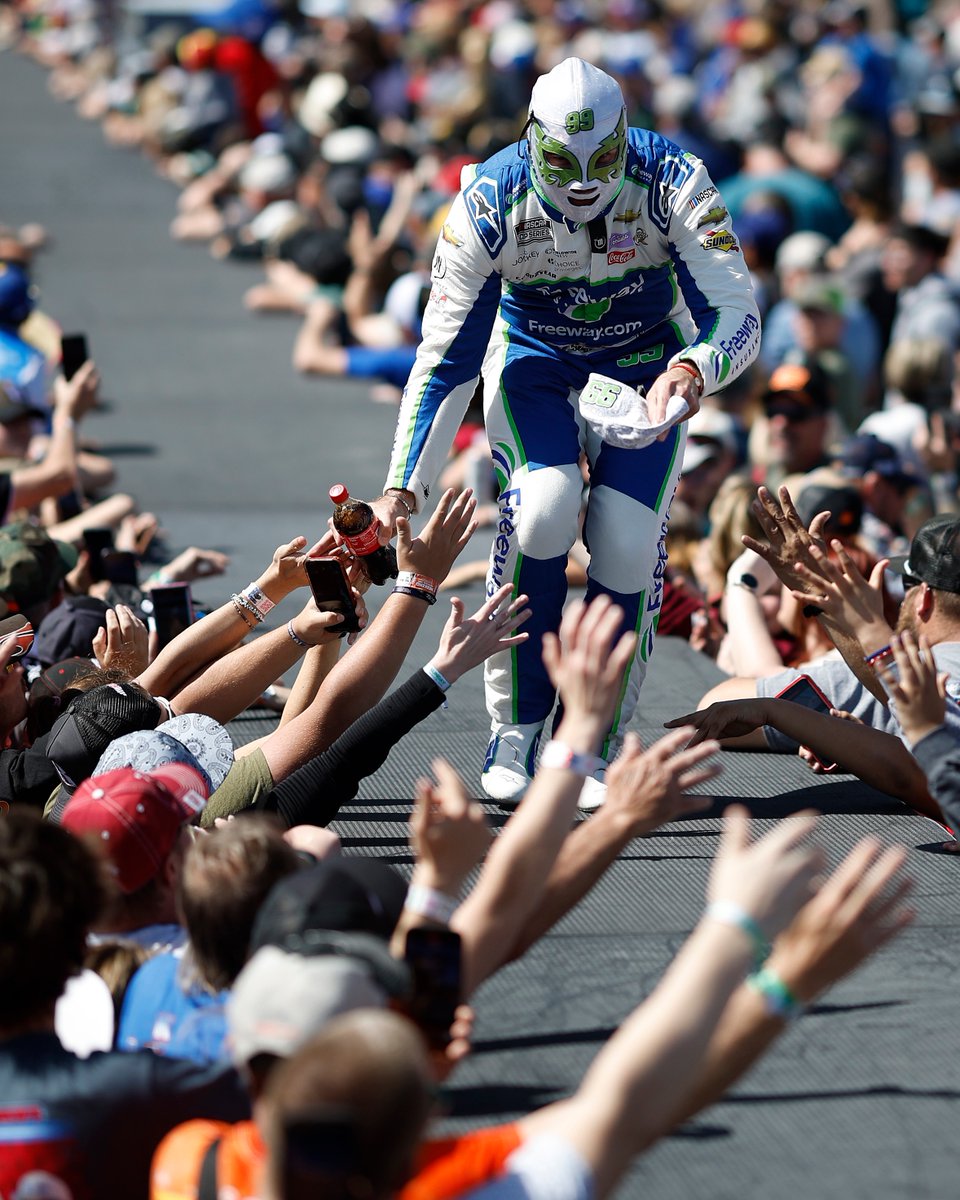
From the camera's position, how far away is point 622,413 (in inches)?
160

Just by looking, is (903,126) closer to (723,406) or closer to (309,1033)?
(723,406)

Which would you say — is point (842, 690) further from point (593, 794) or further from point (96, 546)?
point (96, 546)

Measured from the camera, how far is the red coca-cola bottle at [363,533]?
4.14 meters

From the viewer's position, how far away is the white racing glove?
404 cm

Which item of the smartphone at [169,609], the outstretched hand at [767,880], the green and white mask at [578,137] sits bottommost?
the smartphone at [169,609]

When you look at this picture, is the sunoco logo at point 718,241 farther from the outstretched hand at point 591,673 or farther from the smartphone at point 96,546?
the smartphone at point 96,546

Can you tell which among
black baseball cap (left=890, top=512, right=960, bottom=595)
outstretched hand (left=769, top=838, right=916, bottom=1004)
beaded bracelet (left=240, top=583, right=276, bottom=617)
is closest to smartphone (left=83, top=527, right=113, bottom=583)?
beaded bracelet (left=240, top=583, right=276, bottom=617)

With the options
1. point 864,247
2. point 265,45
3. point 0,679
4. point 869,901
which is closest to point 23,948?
point 869,901

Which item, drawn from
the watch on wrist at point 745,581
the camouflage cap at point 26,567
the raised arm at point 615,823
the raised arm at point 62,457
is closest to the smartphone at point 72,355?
the raised arm at point 62,457

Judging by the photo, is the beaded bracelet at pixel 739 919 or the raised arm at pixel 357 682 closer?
the beaded bracelet at pixel 739 919

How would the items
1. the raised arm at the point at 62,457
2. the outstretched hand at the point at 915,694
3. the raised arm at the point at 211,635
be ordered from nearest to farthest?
the outstretched hand at the point at 915,694, the raised arm at the point at 211,635, the raised arm at the point at 62,457

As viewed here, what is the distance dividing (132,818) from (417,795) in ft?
4.01

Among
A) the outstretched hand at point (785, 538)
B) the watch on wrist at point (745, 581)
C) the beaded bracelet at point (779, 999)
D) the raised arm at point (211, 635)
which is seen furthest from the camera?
the watch on wrist at point (745, 581)

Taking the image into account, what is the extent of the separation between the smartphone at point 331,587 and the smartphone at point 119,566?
1.79m
